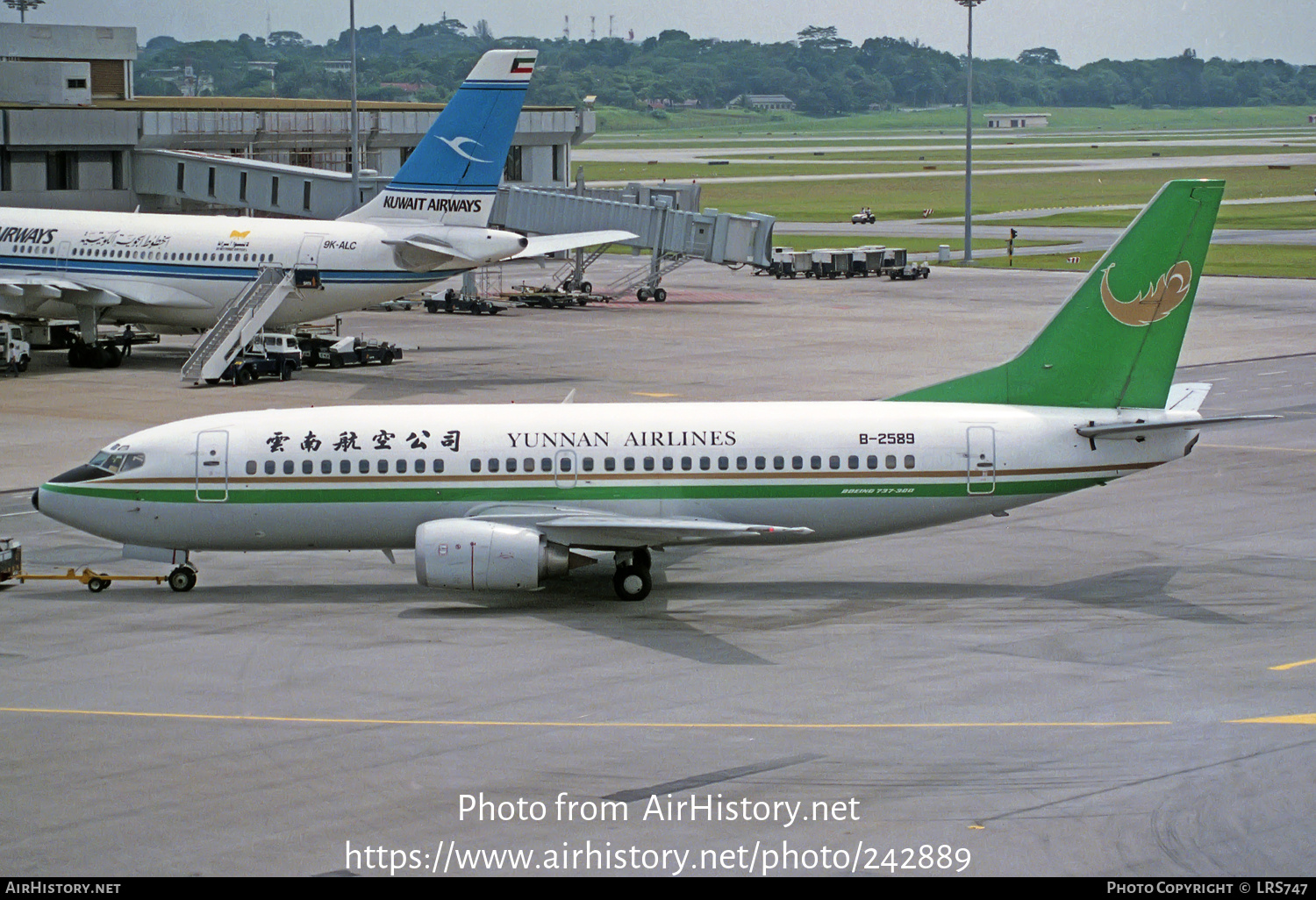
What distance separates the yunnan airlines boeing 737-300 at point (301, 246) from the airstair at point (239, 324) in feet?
2.24

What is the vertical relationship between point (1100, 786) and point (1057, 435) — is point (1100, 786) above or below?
below

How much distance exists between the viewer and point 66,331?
75.1 m

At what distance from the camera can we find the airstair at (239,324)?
6631cm

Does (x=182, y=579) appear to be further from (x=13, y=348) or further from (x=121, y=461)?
(x=13, y=348)

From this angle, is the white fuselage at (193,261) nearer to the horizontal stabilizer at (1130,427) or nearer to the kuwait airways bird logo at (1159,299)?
the kuwait airways bird logo at (1159,299)

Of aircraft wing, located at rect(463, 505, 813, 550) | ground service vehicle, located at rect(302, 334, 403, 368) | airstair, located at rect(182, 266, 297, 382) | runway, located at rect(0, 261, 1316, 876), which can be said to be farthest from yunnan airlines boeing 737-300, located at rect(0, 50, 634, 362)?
aircraft wing, located at rect(463, 505, 813, 550)

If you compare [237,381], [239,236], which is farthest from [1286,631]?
[239,236]

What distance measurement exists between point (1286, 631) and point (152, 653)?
2130 centimetres

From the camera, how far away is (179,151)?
99750mm

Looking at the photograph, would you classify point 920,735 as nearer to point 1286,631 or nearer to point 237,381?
point 1286,631

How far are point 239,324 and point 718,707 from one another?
45.8 meters

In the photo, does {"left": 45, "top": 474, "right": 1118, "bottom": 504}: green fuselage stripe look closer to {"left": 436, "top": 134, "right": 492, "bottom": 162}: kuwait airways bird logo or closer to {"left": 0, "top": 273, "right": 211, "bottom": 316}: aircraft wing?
{"left": 436, "top": 134, "right": 492, "bottom": 162}: kuwait airways bird logo

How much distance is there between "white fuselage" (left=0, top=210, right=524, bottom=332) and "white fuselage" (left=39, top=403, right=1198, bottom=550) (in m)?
35.1

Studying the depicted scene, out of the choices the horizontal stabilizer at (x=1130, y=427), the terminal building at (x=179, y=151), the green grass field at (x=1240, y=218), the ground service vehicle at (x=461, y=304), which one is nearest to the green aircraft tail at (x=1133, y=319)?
the horizontal stabilizer at (x=1130, y=427)
